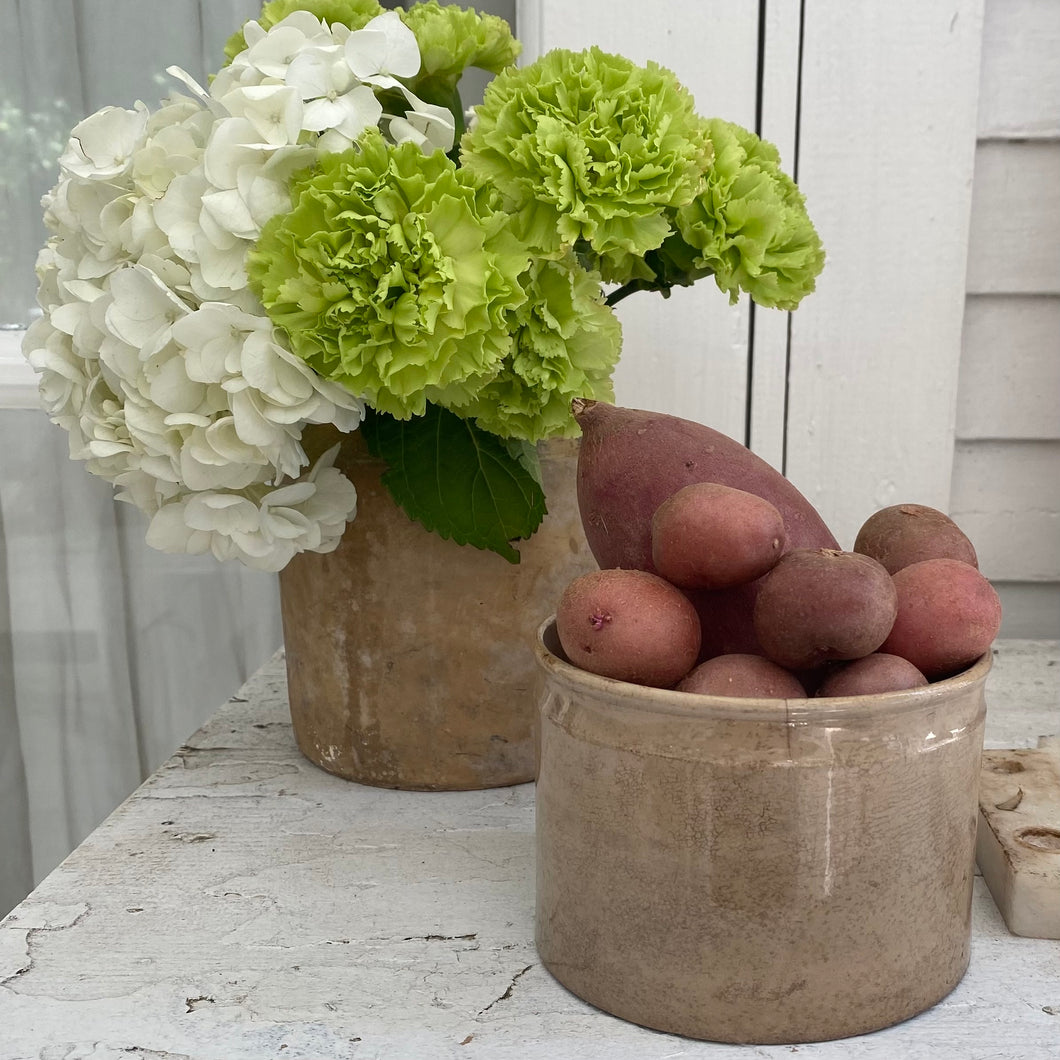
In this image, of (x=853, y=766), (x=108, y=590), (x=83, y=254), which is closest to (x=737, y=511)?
(x=853, y=766)

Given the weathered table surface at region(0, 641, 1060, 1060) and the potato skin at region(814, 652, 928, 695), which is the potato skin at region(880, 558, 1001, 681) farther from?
the weathered table surface at region(0, 641, 1060, 1060)

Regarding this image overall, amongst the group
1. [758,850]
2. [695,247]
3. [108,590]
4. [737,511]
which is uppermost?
[695,247]

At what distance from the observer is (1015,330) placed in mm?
958

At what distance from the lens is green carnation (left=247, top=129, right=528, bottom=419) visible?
52cm

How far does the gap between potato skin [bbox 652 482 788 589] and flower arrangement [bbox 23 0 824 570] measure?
0.46 feet

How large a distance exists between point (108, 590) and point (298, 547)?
0.60 m

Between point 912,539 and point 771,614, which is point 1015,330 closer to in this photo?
point 912,539

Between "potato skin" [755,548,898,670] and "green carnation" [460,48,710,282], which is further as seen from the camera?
"green carnation" [460,48,710,282]

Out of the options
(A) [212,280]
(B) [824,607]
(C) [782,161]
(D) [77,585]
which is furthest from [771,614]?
(D) [77,585]

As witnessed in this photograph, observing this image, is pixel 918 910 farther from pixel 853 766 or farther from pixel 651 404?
pixel 651 404

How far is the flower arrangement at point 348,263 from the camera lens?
0.53 meters

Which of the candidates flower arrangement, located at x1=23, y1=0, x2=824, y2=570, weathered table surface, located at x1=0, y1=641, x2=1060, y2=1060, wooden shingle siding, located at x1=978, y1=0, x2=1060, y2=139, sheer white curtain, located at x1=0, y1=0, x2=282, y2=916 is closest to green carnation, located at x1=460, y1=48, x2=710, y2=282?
flower arrangement, located at x1=23, y1=0, x2=824, y2=570

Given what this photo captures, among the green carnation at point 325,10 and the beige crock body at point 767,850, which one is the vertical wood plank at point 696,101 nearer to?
the green carnation at point 325,10

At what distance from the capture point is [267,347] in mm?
541
